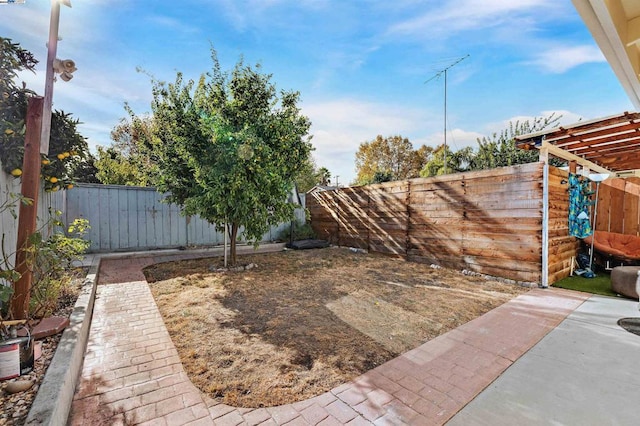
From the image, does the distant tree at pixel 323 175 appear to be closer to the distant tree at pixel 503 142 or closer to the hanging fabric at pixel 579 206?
the distant tree at pixel 503 142

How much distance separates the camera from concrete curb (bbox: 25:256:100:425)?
1.40m

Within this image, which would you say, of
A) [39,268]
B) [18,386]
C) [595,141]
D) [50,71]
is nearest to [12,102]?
[50,71]

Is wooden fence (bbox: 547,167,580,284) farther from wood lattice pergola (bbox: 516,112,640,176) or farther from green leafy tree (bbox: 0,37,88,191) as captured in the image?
green leafy tree (bbox: 0,37,88,191)

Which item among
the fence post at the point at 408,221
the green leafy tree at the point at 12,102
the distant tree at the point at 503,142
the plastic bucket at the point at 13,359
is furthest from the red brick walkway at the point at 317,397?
the distant tree at the point at 503,142

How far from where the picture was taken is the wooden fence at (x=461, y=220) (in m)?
4.83

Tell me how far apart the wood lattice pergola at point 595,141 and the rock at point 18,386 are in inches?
257

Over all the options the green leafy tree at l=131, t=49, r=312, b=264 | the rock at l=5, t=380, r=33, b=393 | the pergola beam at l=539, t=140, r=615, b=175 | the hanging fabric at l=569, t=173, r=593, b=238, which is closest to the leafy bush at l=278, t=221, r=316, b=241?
the green leafy tree at l=131, t=49, r=312, b=264

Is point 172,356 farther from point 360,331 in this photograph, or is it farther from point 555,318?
point 555,318

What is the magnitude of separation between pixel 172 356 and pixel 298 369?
3.66 feet

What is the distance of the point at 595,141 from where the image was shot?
5.09m

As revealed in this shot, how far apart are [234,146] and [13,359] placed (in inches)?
138

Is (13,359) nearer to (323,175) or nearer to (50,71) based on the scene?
(50,71)

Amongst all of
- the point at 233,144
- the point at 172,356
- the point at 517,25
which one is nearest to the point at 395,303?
the point at 172,356

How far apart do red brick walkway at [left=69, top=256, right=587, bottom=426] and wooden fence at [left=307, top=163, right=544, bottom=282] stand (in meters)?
1.88
